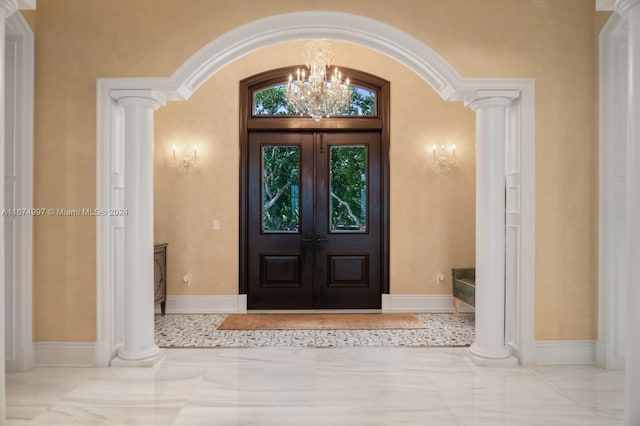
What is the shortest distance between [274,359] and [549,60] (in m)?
3.58

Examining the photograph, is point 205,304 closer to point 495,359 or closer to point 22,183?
point 22,183

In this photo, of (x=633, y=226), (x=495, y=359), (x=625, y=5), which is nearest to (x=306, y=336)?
(x=495, y=359)

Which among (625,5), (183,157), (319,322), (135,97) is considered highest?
(625,5)

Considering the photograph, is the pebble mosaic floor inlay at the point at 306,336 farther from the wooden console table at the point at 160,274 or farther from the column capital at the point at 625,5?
the column capital at the point at 625,5

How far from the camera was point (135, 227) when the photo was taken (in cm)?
411

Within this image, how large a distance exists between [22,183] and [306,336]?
121 inches

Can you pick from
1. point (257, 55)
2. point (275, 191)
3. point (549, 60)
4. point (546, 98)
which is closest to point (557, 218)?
point (546, 98)

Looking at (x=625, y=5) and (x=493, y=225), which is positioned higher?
(x=625, y=5)

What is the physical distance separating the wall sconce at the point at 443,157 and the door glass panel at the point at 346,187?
3.10 ft

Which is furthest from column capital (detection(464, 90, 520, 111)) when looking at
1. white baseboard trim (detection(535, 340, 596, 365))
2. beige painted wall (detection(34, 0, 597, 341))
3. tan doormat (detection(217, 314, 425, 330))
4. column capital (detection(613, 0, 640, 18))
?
tan doormat (detection(217, 314, 425, 330))

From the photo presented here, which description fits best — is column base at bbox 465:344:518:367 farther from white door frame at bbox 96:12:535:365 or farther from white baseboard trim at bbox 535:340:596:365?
white baseboard trim at bbox 535:340:596:365

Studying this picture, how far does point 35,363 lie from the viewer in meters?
4.08

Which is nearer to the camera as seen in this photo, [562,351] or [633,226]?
[633,226]

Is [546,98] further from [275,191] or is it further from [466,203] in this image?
[275,191]
